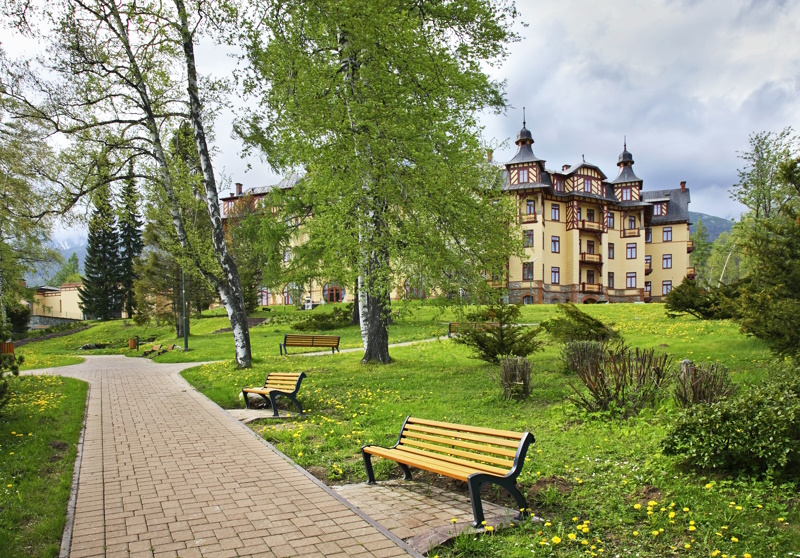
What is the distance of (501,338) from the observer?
13.9 meters

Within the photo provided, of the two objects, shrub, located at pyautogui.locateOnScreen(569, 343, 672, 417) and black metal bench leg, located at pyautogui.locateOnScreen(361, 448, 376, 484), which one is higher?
shrub, located at pyautogui.locateOnScreen(569, 343, 672, 417)

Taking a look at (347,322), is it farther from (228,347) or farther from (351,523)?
(351,523)

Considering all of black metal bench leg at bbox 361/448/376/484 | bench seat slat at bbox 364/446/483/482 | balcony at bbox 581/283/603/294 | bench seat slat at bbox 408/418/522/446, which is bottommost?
black metal bench leg at bbox 361/448/376/484

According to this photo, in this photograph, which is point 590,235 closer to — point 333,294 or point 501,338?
point 333,294

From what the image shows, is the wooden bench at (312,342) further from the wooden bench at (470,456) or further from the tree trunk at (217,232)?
the wooden bench at (470,456)

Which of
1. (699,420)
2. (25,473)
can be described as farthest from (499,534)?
(25,473)

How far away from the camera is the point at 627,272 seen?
56000 millimetres

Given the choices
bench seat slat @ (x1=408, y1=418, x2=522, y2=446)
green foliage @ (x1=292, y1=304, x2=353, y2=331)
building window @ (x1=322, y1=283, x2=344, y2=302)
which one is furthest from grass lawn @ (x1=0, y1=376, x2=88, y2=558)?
building window @ (x1=322, y1=283, x2=344, y2=302)

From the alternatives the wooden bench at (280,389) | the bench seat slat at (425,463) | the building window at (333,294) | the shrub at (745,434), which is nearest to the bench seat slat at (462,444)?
the bench seat slat at (425,463)

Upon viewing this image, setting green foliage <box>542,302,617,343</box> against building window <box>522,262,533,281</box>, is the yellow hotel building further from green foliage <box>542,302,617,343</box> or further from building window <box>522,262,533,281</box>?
green foliage <box>542,302,617,343</box>

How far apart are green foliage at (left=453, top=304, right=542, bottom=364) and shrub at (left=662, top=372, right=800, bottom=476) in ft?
25.0

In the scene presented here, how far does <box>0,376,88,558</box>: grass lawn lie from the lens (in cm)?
450

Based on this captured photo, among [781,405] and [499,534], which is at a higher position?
[781,405]

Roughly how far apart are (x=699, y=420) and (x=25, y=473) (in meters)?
7.16
